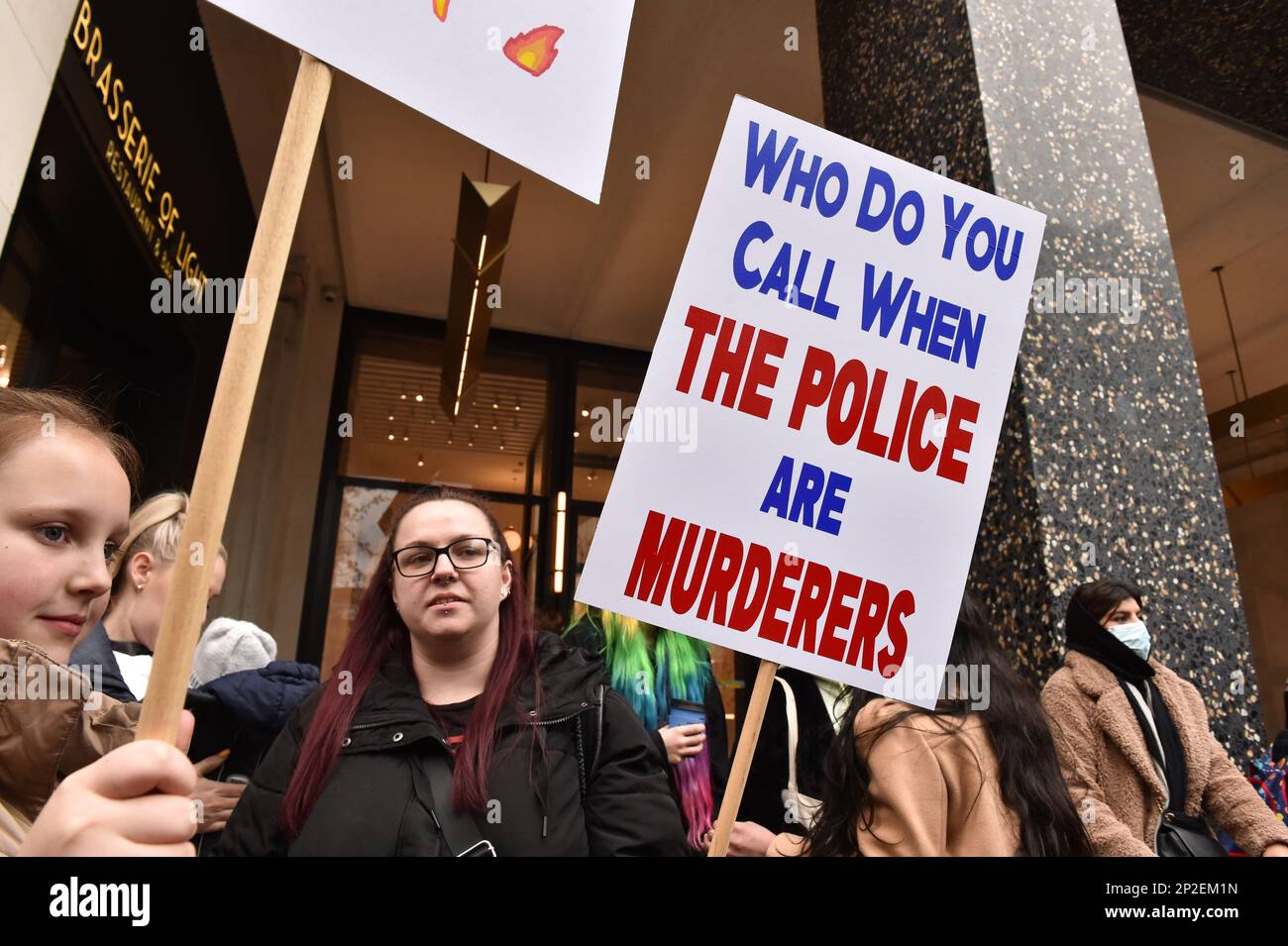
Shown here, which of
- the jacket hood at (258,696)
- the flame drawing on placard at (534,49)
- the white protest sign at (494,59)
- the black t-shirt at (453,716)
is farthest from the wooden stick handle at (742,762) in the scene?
the jacket hood at (258,696)

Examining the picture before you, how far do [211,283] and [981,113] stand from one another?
370cm

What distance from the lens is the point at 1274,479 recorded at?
838cm

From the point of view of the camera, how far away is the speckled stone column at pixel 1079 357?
2.27m

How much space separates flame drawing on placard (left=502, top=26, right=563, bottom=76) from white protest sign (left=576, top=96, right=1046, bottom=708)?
1.12 ft

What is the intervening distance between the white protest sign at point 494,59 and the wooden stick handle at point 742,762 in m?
0.72

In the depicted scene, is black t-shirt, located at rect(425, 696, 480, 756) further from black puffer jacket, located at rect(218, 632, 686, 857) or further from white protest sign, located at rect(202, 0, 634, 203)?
white protest sign, located at rect(202, 0, 634, 203)

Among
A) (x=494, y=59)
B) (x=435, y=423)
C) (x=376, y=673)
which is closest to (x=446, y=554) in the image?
(x=376, y=673)

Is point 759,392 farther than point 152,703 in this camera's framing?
Yes

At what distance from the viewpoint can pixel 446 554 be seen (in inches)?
62.3

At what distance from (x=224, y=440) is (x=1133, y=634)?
213 centimetres

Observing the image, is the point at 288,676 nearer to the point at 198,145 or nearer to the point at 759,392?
the point at 759,392

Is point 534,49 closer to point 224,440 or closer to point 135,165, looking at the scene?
point 224,440
